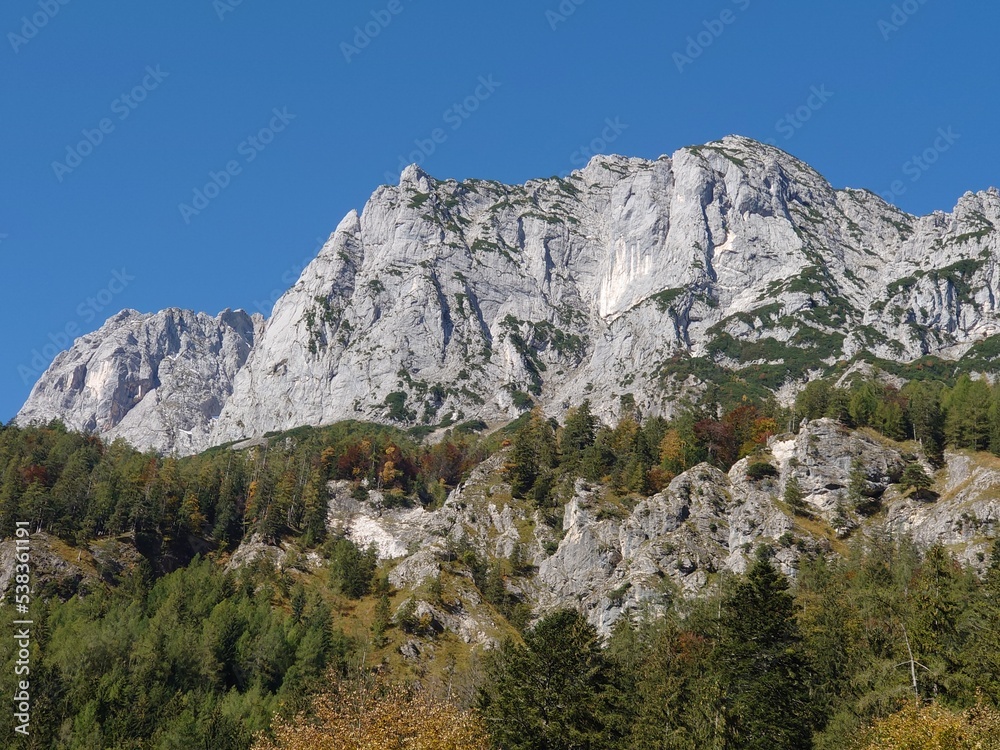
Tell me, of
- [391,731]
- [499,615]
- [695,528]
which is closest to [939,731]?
[391,731]

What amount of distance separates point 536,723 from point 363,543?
93948 millimetres

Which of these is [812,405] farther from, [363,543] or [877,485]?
[363,543]

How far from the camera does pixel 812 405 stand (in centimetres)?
13475

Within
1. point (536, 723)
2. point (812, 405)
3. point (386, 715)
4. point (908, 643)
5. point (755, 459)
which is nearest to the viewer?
point (386, 715)

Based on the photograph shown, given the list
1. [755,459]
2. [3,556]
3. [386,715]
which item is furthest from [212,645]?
[755,459]

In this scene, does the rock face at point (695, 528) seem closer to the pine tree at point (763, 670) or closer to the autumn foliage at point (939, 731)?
the pine tree at point (763, 670)

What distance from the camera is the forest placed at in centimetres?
5522

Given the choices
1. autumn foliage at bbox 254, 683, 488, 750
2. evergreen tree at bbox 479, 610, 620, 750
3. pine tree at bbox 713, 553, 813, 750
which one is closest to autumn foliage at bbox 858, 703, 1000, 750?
pine tree at bbox 713, 553, 813, 750

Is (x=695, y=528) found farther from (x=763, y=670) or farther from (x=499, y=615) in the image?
(x=763, y=670)

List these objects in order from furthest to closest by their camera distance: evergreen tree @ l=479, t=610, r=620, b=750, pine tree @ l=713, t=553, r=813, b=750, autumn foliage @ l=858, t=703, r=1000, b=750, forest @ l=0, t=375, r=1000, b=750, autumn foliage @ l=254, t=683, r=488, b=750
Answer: forest @ l=0, t=375, r=1000, b=750
pine tree @ l=713, t=553, r=813, b=750
evergreen tree @ l=479, t=610, r=620, b=750
autumn foliage @ l=858, t=703, r=1000, b=750
autumn foliage @ l=254, t=683, r=488, b=750

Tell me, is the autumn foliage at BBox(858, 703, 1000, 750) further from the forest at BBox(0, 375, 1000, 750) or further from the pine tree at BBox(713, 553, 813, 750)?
the pine tree at BBox(713, 553, 813, 750)

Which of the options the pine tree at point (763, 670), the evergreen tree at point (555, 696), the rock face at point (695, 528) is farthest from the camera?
the rock face at point (695, 528)

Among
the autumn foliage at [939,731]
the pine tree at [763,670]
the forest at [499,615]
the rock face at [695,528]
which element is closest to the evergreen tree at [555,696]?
the forest at [499,615]

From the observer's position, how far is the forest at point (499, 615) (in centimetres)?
5522
